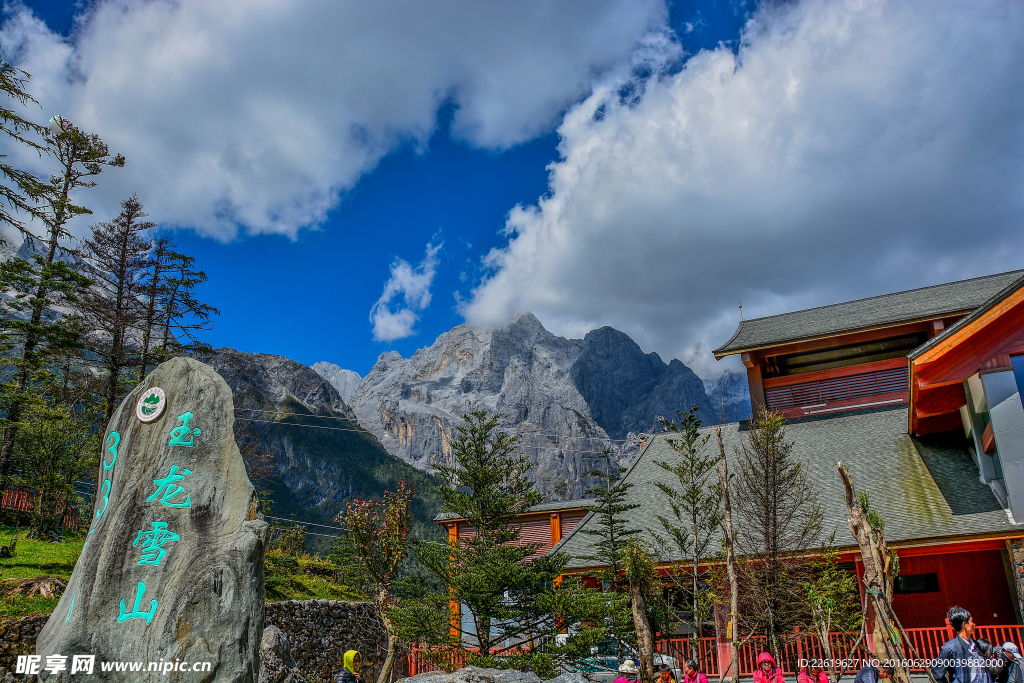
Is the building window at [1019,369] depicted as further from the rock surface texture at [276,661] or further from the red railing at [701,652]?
the rock surface texture at [276,661]

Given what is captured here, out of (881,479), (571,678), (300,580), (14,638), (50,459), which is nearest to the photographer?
(14,638)

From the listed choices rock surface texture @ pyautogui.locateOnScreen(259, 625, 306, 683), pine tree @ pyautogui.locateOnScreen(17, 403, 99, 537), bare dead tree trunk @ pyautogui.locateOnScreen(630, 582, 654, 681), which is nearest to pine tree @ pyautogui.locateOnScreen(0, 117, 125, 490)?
pine tree @ pyautogui.locateOnScreen(17, 403, 99, 537)

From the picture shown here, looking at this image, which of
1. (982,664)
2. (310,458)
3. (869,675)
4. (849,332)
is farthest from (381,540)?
(310,458)

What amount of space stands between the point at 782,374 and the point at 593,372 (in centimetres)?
9421

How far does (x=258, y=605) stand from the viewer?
5852 millimetres

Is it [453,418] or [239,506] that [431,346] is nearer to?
[453,418]

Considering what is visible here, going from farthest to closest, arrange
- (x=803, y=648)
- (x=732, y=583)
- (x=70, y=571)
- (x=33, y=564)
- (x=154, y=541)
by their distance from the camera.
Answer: (x=70, y=571), (x=33, y=564), (x=803, y=648), (x=732, y=583), (x=154, y=541)

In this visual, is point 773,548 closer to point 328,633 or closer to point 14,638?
point 14,638

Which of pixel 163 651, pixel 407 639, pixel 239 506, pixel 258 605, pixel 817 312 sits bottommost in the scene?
pixel 407 639

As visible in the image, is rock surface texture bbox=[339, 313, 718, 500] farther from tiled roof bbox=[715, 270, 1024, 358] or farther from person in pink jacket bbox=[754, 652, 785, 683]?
person in pink jacket bbox=[754, 652, 785, 683]

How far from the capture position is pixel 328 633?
18750 mm

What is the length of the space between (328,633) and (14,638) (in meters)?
10.3

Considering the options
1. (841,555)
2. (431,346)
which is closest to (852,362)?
(841,555)

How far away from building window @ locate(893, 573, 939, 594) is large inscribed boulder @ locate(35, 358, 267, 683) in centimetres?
1223
